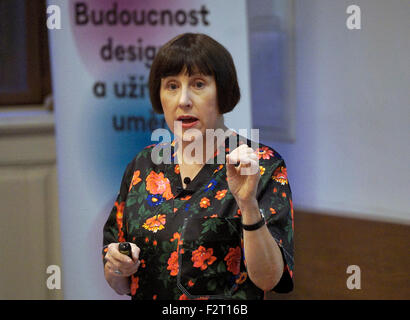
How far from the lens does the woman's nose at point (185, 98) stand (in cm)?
145

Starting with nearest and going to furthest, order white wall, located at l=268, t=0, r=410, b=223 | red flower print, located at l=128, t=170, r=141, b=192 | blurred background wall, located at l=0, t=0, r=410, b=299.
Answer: red flower print, located at l=128, t=170, r=141, b=192
blurred background wall, located at l=0, t=0, r=410, b=299
white wall, located at l=268, t=0, r=410, b=223

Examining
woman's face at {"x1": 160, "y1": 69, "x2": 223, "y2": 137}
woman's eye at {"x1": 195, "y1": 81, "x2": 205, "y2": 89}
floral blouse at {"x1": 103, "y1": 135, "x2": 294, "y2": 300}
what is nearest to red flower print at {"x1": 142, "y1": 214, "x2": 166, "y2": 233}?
floral blouse at {"x1": 103, "y1": 135, "x2": 294, "y2": 300}

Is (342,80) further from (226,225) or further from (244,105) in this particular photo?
(226,225)

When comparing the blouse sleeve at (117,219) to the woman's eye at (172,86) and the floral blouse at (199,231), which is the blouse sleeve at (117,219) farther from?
the woman's eye at (172,86)

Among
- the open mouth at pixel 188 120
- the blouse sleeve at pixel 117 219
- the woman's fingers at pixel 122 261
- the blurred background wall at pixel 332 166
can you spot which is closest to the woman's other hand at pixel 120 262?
the woman's fingers at pixel 122 261

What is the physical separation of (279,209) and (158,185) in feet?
1.10

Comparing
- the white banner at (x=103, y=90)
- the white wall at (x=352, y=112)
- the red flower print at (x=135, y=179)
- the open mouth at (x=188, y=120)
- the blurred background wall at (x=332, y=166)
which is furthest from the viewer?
the white wall at (x=352, y=112)

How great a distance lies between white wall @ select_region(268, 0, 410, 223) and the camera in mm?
3283

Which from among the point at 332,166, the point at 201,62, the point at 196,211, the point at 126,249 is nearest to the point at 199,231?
the point at 196,211

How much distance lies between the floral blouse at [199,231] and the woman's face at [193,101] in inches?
4.0

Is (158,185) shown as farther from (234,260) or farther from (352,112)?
(352,112)

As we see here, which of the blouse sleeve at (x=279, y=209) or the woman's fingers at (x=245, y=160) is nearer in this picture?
the woman's fingers at (x=245, y=160)

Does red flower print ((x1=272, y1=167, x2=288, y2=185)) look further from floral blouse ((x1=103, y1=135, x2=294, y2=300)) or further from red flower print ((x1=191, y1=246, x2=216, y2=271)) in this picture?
red flower print ((x1=191, y1=246, x2=216, y2=271))
